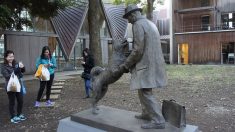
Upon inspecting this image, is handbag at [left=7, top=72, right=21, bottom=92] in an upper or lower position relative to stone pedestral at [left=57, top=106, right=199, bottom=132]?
upper

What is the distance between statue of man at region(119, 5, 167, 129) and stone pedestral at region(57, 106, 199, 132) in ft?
0.68

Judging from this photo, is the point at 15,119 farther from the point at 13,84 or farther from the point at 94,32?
the point at 94,32

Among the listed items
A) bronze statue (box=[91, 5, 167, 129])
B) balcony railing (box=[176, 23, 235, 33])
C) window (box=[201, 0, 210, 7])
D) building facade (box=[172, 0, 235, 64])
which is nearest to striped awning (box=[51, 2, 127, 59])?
building facade (box=[172, 0, 235, 64])

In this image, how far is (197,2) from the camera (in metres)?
33.1

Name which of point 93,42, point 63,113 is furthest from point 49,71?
point 93,42

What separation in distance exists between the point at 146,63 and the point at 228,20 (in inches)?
1138

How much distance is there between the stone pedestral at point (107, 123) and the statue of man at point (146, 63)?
0.21m

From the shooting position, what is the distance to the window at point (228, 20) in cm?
3045

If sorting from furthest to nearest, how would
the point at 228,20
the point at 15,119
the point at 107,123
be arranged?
1. the point at 228,20
2. the point at 15,119
3. the point at 107,123

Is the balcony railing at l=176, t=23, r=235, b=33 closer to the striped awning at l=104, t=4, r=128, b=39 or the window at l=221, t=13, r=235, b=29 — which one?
the window at l=221, t=13, r=235, b=29

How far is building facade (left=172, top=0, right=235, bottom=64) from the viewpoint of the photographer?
3002 centimetres

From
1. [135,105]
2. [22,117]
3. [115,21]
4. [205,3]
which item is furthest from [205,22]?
[22,117]

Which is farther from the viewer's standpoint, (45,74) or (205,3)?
(205,3)

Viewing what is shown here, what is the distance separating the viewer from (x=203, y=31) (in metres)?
30.9
